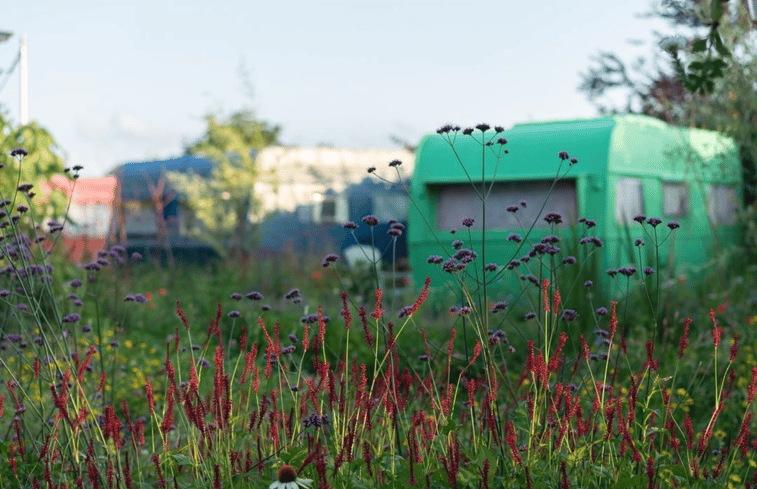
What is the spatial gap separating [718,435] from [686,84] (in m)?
2.65

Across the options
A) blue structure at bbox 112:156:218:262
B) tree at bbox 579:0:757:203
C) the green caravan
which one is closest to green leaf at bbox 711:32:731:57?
tree at bbox 579:0:757:203

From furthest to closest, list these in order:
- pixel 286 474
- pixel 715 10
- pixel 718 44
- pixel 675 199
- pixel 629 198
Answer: pixel 675 199, pixel 629 198, pixel 718 44, pixel 715 10, pixel 286 474

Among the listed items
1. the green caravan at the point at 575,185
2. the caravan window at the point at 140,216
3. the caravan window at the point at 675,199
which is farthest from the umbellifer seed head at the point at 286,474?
the caravan window at the point at 140,216

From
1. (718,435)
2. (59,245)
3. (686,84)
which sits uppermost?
(686,84)

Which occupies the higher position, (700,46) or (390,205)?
(700,46)

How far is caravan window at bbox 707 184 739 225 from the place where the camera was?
540 inches

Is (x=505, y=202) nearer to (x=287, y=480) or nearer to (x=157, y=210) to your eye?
(x=157, y=210)

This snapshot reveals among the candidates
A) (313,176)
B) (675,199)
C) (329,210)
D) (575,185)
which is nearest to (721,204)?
(675,199)

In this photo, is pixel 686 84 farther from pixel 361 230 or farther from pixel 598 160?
pixel 361 230

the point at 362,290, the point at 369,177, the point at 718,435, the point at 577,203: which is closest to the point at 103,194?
the point at 369,177

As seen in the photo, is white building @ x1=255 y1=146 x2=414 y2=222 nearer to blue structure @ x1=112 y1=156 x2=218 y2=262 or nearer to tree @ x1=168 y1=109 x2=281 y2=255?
tree @ x1=168 y1=109 x2=281 y2=255

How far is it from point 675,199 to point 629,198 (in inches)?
61.1

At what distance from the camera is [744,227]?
1262 centimetres

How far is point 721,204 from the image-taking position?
559 inches
